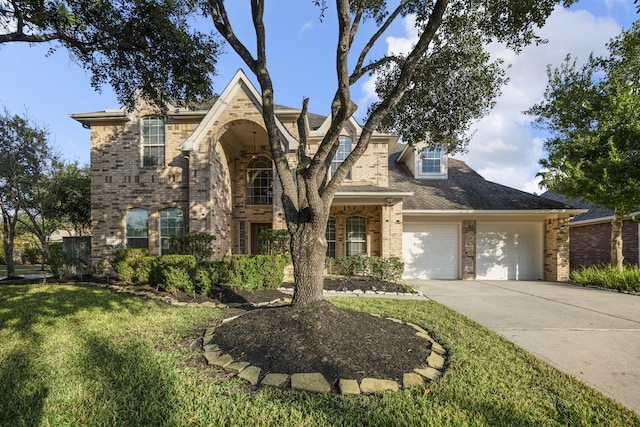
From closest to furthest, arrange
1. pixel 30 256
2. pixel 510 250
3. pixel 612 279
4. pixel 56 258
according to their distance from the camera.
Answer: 1. pixel 612 279
2. pixel 56 258
3. pixel 510 250
4. pixel 30 256

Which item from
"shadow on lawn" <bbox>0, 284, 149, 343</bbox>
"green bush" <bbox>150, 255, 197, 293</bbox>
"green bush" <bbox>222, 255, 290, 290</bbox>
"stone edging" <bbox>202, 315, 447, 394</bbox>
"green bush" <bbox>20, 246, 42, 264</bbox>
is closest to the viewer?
"stone edging" <bbox>202, 315, 447, 394</bbox>

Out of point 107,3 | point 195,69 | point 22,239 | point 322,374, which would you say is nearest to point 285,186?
point 322,374

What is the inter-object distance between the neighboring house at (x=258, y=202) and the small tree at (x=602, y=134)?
1.84 m

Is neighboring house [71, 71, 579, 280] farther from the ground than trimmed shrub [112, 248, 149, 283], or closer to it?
farther from the ground

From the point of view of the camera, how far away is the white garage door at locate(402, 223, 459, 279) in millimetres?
13102

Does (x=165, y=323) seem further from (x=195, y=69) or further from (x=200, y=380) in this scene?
(x=195, y=69)

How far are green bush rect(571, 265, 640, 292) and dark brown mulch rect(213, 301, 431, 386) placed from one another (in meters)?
9.88

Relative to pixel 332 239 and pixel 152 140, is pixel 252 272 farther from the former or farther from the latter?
pixel 152 140

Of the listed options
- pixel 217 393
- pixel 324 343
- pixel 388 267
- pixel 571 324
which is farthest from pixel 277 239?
pixel 571 324

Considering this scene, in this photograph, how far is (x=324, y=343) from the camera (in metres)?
3.93

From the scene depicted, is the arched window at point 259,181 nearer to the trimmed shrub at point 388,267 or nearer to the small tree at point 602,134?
the trimmed shrub at point 388,267

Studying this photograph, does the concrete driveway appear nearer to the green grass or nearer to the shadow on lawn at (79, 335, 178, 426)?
the green grass

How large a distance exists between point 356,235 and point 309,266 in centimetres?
855

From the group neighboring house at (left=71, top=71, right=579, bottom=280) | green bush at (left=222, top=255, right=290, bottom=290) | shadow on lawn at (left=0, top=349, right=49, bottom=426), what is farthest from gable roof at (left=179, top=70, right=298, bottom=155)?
shadow on lawn at (left=0, top=349, right=49, bottom=426)
